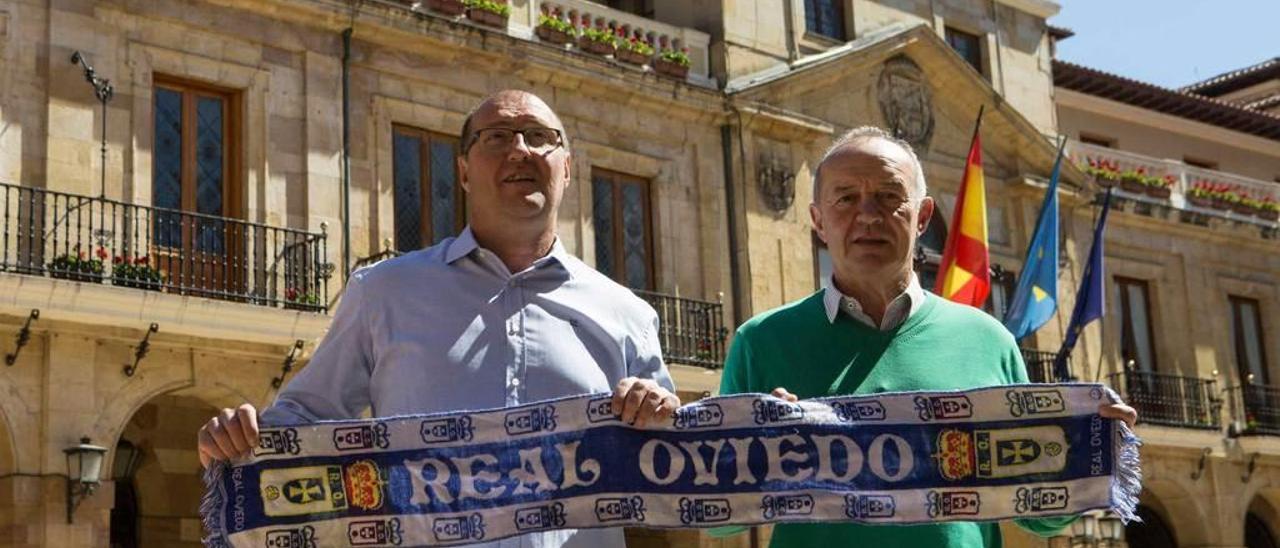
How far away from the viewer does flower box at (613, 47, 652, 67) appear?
20.3 metres

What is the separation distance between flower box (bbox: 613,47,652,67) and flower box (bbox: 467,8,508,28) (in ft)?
5.04

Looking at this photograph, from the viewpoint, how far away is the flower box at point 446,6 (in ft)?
61.2

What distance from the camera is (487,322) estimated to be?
14.3ft

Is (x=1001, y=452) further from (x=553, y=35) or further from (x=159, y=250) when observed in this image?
(x=553, y=35)

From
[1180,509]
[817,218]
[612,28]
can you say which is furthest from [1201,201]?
[817,218]

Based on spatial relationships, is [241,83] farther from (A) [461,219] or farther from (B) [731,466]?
(B) [731,466]

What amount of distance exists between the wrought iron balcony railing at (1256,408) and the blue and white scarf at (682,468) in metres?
22.8

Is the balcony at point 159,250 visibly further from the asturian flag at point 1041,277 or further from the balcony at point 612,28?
→ the asturian flag at point 1041,277

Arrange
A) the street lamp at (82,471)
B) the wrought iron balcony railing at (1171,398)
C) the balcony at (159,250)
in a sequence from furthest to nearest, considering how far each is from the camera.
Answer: the wrought iron balcony railing at (1171,398), the balcony at (159,250), the street lamp at (82,471)

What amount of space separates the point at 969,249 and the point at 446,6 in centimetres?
616

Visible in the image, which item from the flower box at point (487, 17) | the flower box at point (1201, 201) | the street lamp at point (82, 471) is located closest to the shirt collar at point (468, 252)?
the street lamp at point (82, 471)

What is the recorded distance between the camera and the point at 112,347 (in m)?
15.7

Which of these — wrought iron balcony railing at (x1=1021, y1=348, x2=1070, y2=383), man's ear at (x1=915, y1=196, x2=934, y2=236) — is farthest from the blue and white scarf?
wrought iron balcony railing at (x1=1021, y1=348, x2=1070, y2=383)

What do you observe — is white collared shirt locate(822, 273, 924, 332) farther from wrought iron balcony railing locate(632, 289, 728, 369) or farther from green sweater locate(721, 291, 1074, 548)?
wrought iron balcony railing locate(632, 289, 728, 369)
